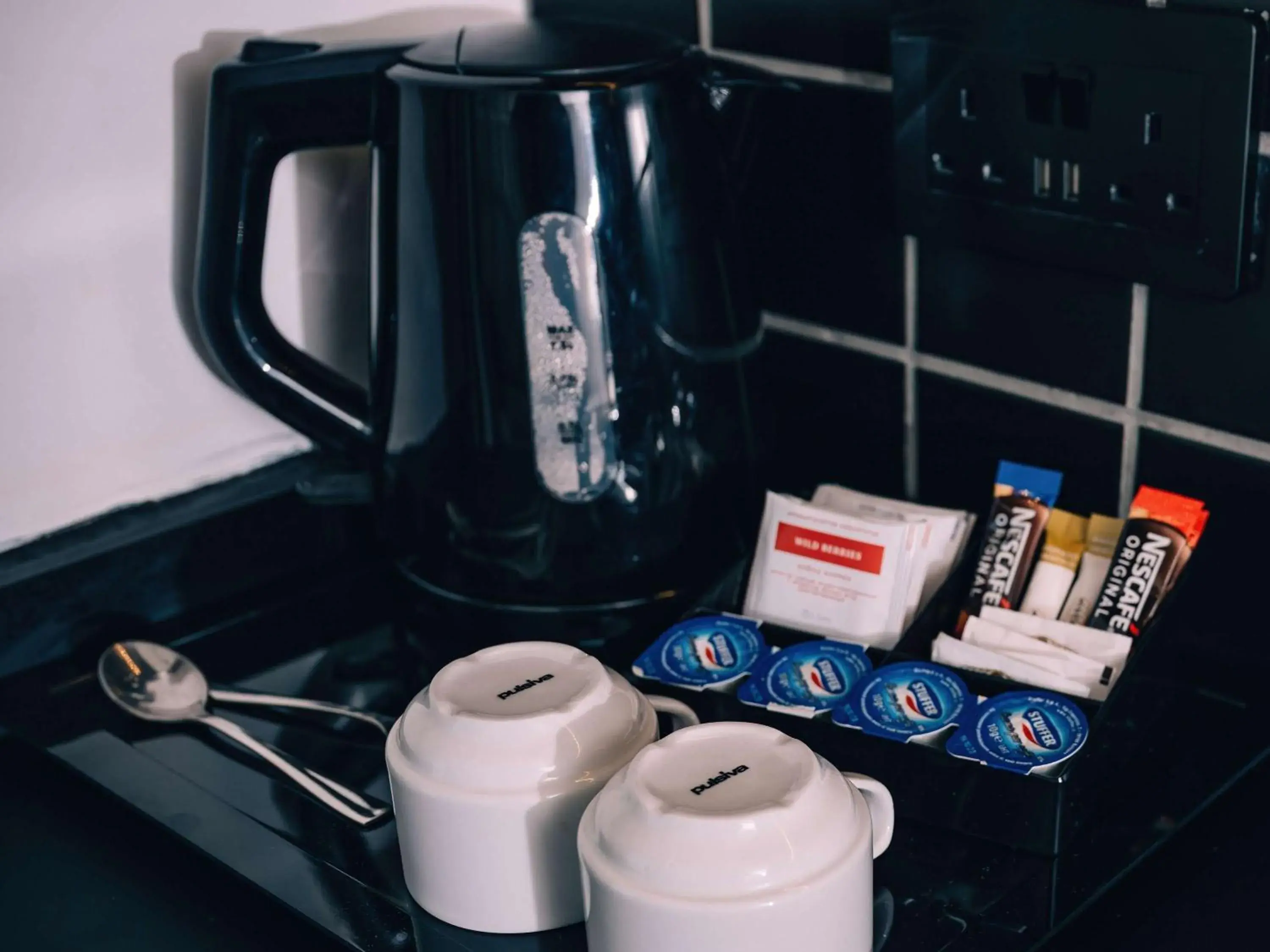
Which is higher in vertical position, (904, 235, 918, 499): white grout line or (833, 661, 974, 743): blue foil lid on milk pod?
(904, 235, 918, 499): white grout line

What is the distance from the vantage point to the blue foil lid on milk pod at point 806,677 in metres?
0.59

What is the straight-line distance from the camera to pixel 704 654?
630 mm

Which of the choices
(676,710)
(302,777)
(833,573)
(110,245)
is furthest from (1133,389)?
(110,245)

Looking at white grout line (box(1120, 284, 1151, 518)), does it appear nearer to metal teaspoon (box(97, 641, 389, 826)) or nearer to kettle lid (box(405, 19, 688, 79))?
kettle lid (box(405, 19, 688, 79))

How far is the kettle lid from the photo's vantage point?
656 mm

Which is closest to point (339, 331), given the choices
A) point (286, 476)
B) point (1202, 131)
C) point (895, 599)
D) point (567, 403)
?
point (286, 476)

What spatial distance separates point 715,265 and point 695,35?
6.3 inches

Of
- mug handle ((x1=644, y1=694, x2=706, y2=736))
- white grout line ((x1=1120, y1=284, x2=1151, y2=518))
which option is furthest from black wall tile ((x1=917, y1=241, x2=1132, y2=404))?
mug handle ((x1=644, y1=694, x2=706, y2=736))

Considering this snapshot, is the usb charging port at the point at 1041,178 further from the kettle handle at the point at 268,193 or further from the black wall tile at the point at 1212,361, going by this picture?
the kettle handle at the point at 268,193

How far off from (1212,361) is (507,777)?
356mm

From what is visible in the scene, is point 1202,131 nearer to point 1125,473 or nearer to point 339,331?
point 1125,473

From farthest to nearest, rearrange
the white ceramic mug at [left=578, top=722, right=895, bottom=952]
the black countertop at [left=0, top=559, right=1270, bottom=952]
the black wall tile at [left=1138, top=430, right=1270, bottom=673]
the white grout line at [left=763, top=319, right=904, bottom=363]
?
1. the white grout line at [left=763, top=319, right=904, bottom=363]
2. the black wall tile at [left=1138, top=430, right=1270, bottom=673]
3. the black countertop at [left=0, top=559, right=1270, bottom=952]
4. the white ceramic mug at [left=578, top=722, right=895, bottom=952]

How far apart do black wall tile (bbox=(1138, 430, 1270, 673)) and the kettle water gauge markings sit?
246 millimetres

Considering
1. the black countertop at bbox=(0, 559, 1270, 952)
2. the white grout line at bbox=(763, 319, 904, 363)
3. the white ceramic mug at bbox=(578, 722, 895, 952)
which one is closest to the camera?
the white ceramic mug at bbox=(578, 722, 895, 952)
